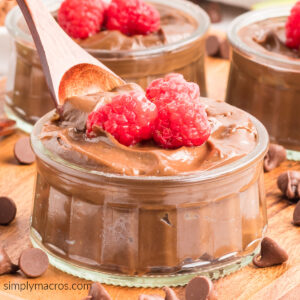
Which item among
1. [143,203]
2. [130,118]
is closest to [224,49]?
[130,118]

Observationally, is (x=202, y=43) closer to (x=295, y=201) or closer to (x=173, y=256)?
(x=295, y=201)

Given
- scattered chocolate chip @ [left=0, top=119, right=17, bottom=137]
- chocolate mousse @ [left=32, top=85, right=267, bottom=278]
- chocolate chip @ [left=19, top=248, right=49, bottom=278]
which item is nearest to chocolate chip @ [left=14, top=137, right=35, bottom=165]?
scattered chocolate chip @ [left=0, top=119, right=17, bottom=137]

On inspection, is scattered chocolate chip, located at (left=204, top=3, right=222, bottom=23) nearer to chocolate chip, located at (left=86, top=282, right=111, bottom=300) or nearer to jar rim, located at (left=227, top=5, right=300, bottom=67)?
jar rim, located at (left=227, top=5, right=300, bottom=67)

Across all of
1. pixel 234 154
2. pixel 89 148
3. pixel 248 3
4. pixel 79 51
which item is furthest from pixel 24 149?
pixel 248 3

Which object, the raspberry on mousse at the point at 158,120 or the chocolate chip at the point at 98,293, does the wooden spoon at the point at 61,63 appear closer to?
the raspberry on mousse at the point at 158,120

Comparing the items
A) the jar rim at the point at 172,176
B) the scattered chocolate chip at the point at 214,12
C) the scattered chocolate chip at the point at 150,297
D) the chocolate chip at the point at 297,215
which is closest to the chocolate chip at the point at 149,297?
the scattered chocolate chip at the point at 150,297

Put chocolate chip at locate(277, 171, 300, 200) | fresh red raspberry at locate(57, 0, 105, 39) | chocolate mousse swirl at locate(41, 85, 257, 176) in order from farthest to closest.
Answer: fresh red raspberry at locate(57, 0, 105, 39), chocolate chip at locate(277, 171, 300, 200), chocolate mousse swirl at locate(41, 85, 257, 176)
